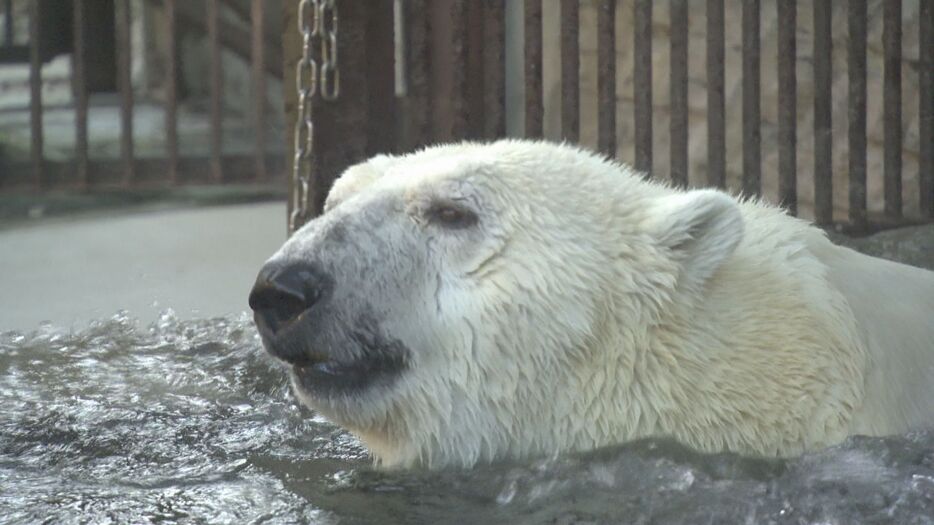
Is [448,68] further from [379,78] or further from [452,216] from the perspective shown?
[452,216]

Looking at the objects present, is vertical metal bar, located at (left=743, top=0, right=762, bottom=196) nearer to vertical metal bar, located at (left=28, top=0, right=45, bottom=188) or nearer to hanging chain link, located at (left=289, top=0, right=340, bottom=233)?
hanging chain link, located at (left=289, top=0, right=340, bottom=233)

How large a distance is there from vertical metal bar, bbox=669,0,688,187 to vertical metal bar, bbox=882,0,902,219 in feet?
2.57

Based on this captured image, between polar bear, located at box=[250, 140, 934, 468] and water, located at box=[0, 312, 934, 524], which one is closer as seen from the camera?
water, located at box=[0, 312, 934, 524]

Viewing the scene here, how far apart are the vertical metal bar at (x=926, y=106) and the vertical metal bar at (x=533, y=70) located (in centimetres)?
150

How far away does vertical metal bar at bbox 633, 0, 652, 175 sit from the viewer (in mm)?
5133

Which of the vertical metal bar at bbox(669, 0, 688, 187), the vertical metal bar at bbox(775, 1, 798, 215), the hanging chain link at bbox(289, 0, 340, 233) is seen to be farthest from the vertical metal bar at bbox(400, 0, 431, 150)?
the vertical metal bar at bbox(775, 1, 798, 215)

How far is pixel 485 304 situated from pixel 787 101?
9.30 ft

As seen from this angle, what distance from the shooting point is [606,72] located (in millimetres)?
5109

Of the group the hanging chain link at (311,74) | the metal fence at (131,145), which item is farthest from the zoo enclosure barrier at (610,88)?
the metal fence at (131,145)

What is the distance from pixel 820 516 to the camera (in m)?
2.53

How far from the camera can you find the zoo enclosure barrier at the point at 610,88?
4.56 metres

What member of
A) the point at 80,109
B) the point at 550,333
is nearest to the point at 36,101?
the point at 80,109

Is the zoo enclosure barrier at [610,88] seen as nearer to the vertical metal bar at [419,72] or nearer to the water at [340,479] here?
the vertical metal bar at [419,72]

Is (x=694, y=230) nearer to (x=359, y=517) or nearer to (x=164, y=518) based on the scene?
(x=359, y=517)
